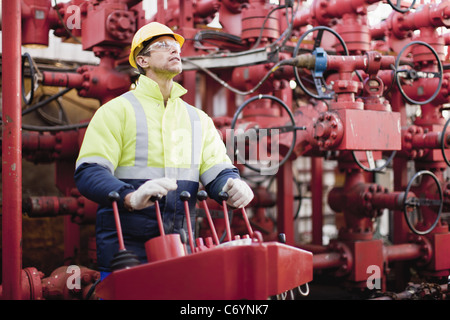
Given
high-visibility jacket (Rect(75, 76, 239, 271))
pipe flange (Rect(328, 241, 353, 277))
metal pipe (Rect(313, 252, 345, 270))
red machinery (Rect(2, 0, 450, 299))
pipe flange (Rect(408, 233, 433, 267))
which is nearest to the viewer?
high-visibility jacket (Rect(75, 76, 239, 271))

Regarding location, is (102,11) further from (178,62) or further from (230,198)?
(230,198)

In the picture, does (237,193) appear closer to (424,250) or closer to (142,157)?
(142,157)

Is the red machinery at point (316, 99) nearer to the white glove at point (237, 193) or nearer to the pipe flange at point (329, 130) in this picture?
the pipe flange at point (329, 130)

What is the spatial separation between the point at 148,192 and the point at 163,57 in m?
0.60

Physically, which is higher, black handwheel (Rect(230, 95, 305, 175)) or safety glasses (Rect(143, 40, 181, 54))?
safety glasses (Rect(143, 40, 181, 54))

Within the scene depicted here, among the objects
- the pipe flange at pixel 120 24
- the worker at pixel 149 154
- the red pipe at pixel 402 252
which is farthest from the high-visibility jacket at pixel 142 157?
the red pipe at pixel 402 252

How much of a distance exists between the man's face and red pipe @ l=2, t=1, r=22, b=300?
2.21ft

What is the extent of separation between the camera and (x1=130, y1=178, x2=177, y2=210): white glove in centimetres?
179

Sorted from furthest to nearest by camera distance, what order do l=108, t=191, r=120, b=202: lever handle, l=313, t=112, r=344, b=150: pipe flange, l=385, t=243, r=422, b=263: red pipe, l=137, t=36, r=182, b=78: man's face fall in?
l=385, t=243, r=422, b=263: red pipe
l=313, t=112, r=344, b=150: pipe flange
l=137, t=36, r=182, b=78: man's face
l=108, t=191, r=120, b=202: lever handle

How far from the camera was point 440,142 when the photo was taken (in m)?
4.84

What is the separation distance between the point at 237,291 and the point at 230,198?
0.49 m

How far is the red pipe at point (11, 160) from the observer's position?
2.43 metres

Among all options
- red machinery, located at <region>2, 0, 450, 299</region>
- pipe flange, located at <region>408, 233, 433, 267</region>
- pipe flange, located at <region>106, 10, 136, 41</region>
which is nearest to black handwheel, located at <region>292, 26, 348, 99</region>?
red machinery, located at <region>2, 0, 450, 299</region>

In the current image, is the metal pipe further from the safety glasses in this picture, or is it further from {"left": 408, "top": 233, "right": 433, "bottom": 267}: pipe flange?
the safety glasses
